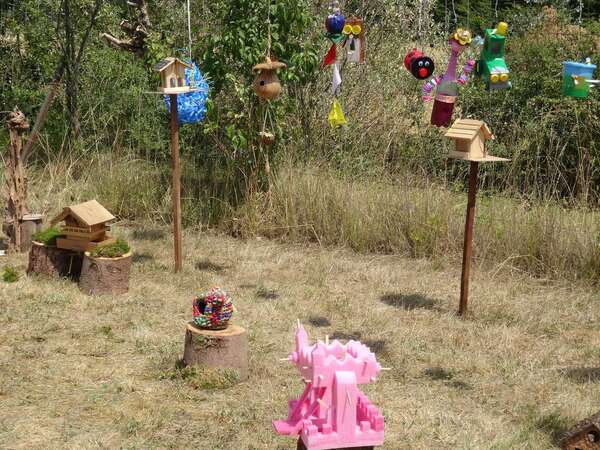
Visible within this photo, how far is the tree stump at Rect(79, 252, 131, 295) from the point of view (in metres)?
6.21

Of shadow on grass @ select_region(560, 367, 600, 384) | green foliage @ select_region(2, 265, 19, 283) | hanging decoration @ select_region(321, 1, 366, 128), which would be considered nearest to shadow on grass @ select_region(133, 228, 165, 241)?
green foliage @ select_region(2, 265, 19, 283)

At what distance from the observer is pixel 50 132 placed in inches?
379

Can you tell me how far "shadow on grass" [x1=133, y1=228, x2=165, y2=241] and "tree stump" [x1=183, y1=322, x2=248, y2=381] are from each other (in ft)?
9.83

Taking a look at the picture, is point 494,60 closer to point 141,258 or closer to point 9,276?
point 141,258

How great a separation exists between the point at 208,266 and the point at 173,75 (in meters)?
1.59

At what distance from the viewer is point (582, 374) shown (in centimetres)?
508

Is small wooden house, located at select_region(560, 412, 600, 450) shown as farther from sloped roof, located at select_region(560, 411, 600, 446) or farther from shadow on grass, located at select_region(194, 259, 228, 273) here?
shadow on grass, located at select_region(194, 259, 228, 273)

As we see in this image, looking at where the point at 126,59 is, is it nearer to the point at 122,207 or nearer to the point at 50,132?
the point at 50,132

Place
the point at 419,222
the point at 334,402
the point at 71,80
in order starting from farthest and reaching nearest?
the point at 71,80 → the point at 419,222 → the point at 334,402

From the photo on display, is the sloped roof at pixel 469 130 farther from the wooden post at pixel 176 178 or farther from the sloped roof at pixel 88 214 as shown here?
the sloped roof at pixel 88 214

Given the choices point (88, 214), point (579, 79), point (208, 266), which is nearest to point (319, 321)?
point (208, 266)

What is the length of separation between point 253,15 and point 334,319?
290 centimetres

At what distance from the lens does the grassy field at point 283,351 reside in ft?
14.3

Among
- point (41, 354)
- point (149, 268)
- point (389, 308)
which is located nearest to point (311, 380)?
point (41, 354)
